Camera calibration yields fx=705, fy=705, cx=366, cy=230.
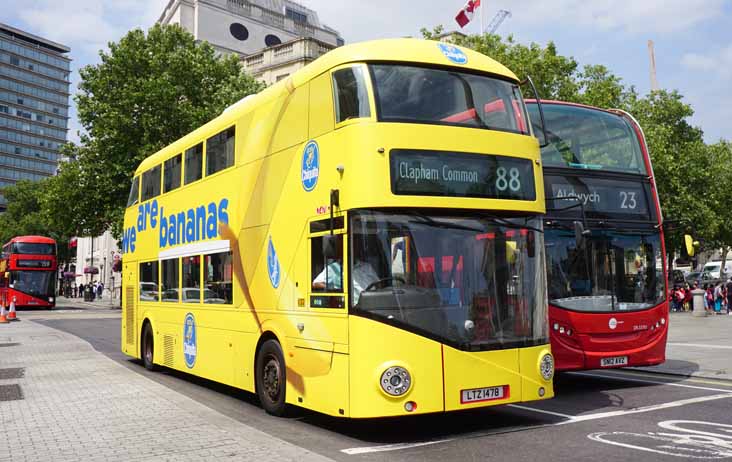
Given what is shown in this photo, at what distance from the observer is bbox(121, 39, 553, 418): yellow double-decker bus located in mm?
7004

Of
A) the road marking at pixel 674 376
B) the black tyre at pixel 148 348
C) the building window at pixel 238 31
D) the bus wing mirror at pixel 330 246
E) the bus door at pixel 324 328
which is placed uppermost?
the building window at pixel 238 31

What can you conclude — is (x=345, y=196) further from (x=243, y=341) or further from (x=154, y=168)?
(x=154, y=168)

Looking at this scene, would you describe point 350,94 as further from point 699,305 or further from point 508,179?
point 699,305

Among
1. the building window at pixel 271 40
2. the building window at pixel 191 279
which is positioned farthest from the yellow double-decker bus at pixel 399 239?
the building window at pixel 271 40

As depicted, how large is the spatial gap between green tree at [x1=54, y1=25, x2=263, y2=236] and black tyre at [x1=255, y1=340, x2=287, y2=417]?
2798 centimetres

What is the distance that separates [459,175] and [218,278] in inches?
187

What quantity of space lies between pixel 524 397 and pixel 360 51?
13.6 feet

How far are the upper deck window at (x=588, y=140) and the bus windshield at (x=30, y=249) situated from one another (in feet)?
130

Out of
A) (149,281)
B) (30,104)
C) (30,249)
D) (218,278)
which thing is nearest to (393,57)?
(218,278)

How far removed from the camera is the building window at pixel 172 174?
12688mm

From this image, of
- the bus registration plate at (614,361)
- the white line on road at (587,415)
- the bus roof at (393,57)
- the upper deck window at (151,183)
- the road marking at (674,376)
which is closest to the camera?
the white line on road at (587,415)

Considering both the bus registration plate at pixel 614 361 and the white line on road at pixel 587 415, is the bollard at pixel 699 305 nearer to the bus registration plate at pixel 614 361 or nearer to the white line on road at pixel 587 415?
the white line on road at pixel 587 415

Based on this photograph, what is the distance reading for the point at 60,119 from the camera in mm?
153875

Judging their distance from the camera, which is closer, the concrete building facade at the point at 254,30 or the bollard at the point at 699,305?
the bollard at the point at 699,305
